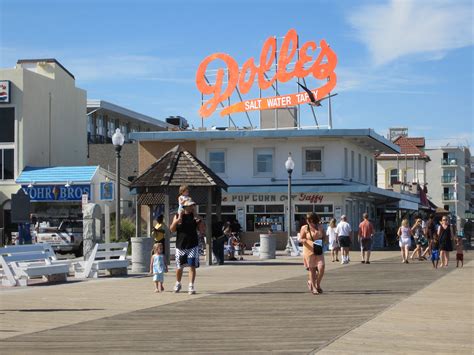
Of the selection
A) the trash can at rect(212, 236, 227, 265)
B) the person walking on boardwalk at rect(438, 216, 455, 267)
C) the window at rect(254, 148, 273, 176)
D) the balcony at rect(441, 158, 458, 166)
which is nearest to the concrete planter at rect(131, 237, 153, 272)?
the trash can at rect(212, 236, 227, 265)

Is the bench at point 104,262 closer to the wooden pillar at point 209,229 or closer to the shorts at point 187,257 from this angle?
the shorts at point 187,257

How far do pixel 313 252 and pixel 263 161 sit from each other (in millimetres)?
30779

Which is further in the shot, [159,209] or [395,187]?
[395,187]

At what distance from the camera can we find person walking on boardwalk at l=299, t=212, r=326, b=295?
55.9 ft

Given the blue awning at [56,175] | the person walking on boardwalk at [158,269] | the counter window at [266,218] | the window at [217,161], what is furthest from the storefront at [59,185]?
the person walking on boardwalk at [158,269]

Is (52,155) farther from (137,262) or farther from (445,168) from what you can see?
(445,168)

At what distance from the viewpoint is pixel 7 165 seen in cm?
5019

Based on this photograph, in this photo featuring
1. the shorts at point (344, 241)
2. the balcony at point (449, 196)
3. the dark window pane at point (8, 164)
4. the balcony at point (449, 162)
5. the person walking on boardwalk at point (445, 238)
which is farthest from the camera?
the balcony at point (449, 162)

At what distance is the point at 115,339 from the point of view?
34.9 ft

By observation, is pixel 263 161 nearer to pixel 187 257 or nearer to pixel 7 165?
pixel 7 165

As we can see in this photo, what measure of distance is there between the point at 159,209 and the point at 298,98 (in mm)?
13810

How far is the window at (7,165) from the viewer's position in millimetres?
50094

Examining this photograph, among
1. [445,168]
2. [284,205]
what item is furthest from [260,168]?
[445,168]

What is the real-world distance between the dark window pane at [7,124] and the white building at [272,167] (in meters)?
7.37
